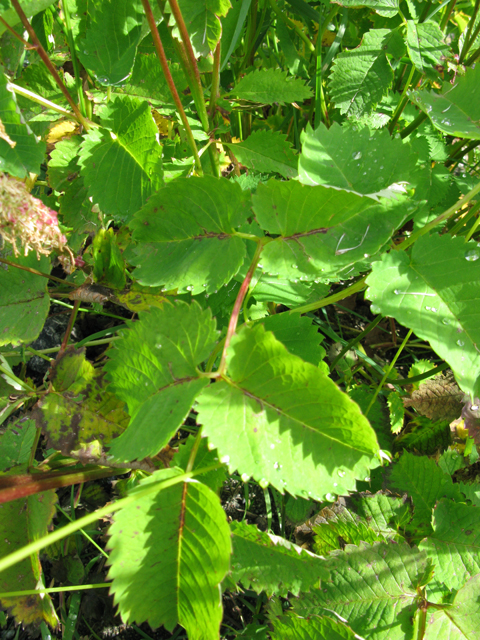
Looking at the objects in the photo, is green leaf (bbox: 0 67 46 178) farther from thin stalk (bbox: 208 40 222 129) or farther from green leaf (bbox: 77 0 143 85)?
thin stalk (bbox: 208 40 222 129)

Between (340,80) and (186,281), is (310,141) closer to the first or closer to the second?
(186,281)

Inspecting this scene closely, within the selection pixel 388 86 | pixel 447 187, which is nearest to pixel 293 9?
pixel 388 86

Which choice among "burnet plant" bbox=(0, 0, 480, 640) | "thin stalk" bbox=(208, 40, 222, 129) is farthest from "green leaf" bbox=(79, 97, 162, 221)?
"thin stalk" bbox=(208, 40, 222, 129)

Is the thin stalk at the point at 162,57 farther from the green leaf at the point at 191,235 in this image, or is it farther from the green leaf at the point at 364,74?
the green leaf at the point at 364,74

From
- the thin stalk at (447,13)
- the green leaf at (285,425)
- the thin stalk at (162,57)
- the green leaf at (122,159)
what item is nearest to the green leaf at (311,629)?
the green leaf at (285,425)

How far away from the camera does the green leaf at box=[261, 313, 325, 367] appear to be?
119cm

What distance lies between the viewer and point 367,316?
6.41ft

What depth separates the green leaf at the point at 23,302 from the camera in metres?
1.21

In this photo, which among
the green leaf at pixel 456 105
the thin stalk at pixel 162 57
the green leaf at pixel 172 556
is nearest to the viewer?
the green leaf at pixel 172 556

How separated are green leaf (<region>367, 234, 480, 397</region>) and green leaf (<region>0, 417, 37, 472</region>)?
104cm

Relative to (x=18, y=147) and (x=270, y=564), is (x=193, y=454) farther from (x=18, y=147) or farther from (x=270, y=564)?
(x=18, y=147)

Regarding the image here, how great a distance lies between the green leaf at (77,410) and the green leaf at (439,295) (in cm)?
76

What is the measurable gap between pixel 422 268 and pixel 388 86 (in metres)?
0.95

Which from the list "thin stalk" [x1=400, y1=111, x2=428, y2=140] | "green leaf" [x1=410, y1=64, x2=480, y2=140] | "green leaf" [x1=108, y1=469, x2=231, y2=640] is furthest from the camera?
"thin stalk" [x1=400, y1=111, x2=428, y2=140]
